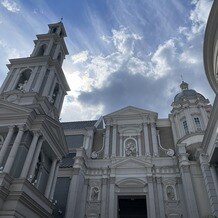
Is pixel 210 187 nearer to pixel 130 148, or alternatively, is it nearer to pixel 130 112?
pixel 130 148

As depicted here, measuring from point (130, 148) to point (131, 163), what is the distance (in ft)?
8.31

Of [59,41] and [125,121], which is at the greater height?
[59,41]

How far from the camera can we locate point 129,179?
27.8 metres

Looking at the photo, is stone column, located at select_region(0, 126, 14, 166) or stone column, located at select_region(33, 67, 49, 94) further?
stone column, located at select_region(33, 67, 49, 94)

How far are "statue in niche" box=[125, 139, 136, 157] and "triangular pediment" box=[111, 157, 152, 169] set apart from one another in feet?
3.52

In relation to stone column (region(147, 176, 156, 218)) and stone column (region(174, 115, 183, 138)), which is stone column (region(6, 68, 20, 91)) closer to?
stone column (region(147, 176, 156, 218))

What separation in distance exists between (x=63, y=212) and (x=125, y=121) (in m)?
13.8

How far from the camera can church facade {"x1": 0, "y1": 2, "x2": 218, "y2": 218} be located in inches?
693

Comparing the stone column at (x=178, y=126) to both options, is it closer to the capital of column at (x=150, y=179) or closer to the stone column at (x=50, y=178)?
the capital of column at (x=150, y=179)

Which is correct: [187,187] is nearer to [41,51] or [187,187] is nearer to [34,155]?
[34,155]

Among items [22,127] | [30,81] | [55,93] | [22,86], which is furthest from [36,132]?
[55,93]

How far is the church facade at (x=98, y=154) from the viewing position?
17.6 meters

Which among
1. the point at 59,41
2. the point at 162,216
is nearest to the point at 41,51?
the point at 59,41

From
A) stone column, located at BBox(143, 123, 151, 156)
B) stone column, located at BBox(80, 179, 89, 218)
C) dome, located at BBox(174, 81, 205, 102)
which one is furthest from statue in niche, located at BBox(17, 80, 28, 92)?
dome, located at BBox(174, 81, 205, 102)
